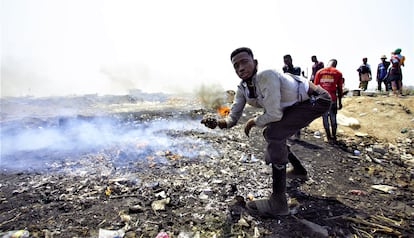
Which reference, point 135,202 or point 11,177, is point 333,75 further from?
point 11,177

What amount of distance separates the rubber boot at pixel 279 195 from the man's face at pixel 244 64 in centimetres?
100

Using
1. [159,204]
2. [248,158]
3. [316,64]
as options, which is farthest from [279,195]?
[316,64]

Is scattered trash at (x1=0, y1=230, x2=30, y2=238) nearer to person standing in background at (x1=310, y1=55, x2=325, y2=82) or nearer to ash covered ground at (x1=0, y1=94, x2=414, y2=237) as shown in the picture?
ash covered ground at (x1=0, y1=94, x2=414, y2=237)

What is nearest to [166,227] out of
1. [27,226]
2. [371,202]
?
[27,226]

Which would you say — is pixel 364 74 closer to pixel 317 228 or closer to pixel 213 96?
pixel 213 96

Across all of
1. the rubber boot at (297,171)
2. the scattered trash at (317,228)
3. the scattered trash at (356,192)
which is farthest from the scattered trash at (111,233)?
the scattered trash at (356,192)

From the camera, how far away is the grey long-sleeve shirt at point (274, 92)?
212cm

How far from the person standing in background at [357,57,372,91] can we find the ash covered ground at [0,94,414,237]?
513 centimetres

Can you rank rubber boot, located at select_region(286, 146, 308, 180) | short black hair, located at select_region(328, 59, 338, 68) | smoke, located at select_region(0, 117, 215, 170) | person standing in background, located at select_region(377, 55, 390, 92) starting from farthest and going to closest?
person standing in background, located at select_region(377, 55, 390, 92) → short black hair, located at select_region(328, 59, 338, 68) → smoke, located at select_region(0, 117, 215, 170) → rubber boot, located at select_region(286, 146, 308, 180)

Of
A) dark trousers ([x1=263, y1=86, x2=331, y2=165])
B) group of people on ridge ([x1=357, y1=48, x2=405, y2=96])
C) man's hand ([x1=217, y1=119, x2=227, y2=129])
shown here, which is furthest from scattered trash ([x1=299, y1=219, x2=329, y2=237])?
group of people on ridge ([x1=357, y1=48, x2=405, y2=96])

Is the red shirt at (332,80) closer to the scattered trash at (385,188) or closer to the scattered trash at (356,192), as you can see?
the scattered trash at (385,188)

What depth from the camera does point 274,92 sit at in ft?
6.94

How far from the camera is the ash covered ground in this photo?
213 cm

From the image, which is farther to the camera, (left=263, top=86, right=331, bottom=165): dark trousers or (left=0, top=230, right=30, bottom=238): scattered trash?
(left=263, top=86, right=331, bottom=165): dark trousers
